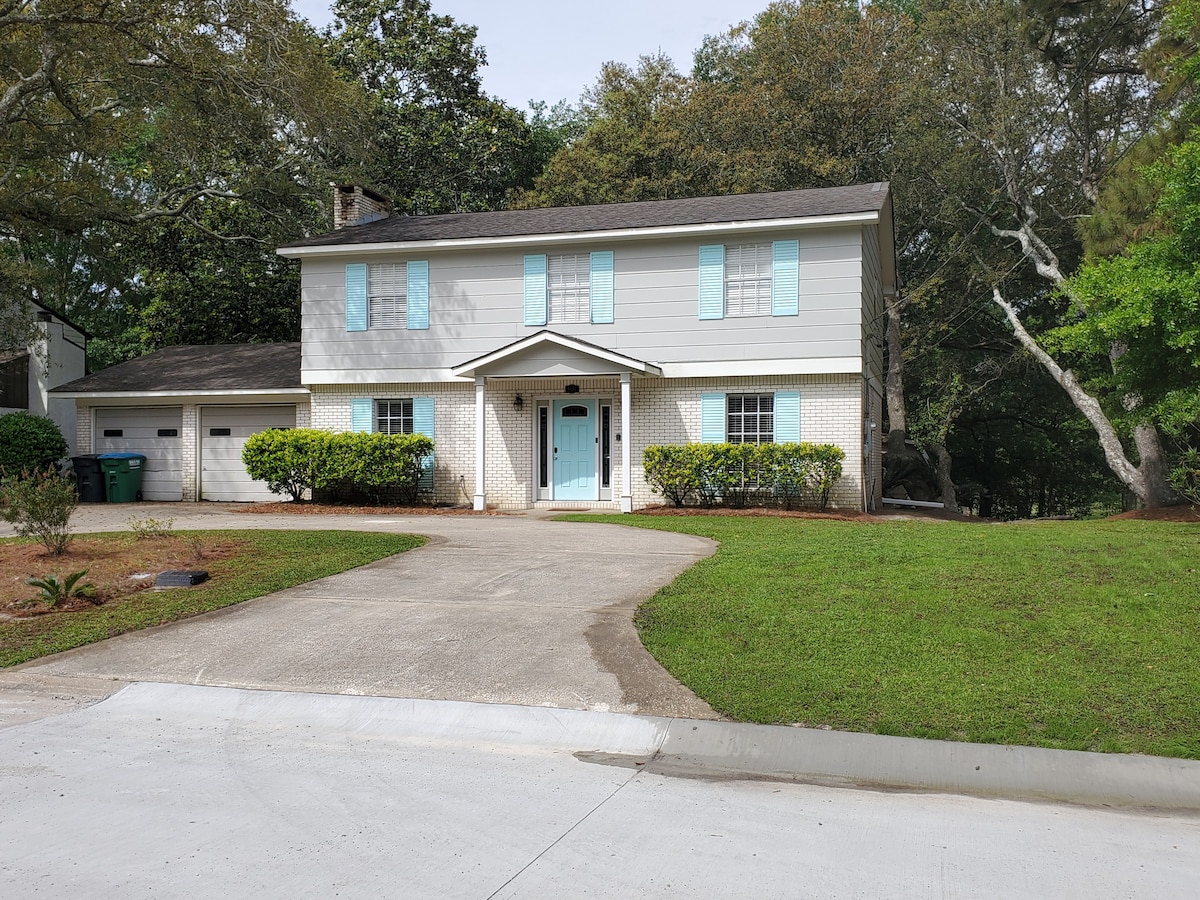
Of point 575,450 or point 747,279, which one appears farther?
point 575,450

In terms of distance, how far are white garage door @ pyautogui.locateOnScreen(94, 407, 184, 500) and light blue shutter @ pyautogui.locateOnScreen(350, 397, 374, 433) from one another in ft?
16.2

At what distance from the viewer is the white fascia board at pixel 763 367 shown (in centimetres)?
1805

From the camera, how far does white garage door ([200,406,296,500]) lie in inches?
883

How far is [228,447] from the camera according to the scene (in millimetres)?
22594

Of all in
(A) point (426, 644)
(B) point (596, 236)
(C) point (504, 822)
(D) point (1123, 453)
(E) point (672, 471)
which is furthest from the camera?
(D) point (1123, 453)

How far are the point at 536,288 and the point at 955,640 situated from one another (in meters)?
13.9

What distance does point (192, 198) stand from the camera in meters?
24.8

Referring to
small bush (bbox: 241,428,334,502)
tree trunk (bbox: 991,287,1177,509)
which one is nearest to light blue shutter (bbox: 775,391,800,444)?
tree trunk (bbox: 991,287,1177,509)

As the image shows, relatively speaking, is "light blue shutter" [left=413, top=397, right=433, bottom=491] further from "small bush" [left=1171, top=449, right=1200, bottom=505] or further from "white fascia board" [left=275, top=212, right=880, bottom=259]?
"small bush" [left=1171, top=449, right=1200, bottom=505]

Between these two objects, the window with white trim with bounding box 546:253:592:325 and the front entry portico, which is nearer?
the front entry portico

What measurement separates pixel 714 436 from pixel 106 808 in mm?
14987

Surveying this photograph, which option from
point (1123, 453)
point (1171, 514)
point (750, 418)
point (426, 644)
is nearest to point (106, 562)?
point (426, 644)

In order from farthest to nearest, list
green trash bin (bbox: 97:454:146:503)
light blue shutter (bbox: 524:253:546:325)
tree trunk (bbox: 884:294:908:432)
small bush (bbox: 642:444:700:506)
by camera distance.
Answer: tree trunk (bbox: 884:294:908:432) → green trash bin (bbox: 97:454:146:503) → light blue shutter (bbox: 524:253:546:325) → small bush (bbox: 642:444:700:506)

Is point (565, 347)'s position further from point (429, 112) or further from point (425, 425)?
point (429, 112)
